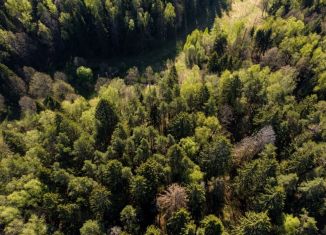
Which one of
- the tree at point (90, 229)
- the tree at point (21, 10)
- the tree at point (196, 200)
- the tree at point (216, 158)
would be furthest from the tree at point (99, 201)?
the tree at point (21, 10)

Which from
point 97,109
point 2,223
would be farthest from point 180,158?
point 2,223

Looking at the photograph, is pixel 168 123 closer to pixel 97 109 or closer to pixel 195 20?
pixel 97 109

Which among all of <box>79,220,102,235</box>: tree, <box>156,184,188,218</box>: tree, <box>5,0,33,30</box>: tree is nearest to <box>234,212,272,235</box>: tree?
<box>156,184,188,218</box>: tree

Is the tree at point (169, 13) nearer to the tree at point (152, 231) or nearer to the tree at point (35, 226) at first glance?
the tree at point (152, 231)

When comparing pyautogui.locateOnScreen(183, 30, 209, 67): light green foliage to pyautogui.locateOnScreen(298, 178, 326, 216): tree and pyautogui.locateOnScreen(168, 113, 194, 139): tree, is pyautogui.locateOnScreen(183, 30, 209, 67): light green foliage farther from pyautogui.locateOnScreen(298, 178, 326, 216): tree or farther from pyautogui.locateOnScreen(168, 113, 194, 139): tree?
pyautogui.locateOnScreen(298, 178, 326, 216): tree

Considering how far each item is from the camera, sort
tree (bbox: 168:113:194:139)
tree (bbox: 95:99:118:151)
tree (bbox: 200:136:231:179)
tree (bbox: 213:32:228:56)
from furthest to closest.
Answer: tree (bbox: 213:32:228:56) → tree (bbox: 95:99:118:151) → tree (bbox: 168:113:194:139) → tree (bbox: 200:136:231:179)

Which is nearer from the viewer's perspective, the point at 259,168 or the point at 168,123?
the point at 259,168
